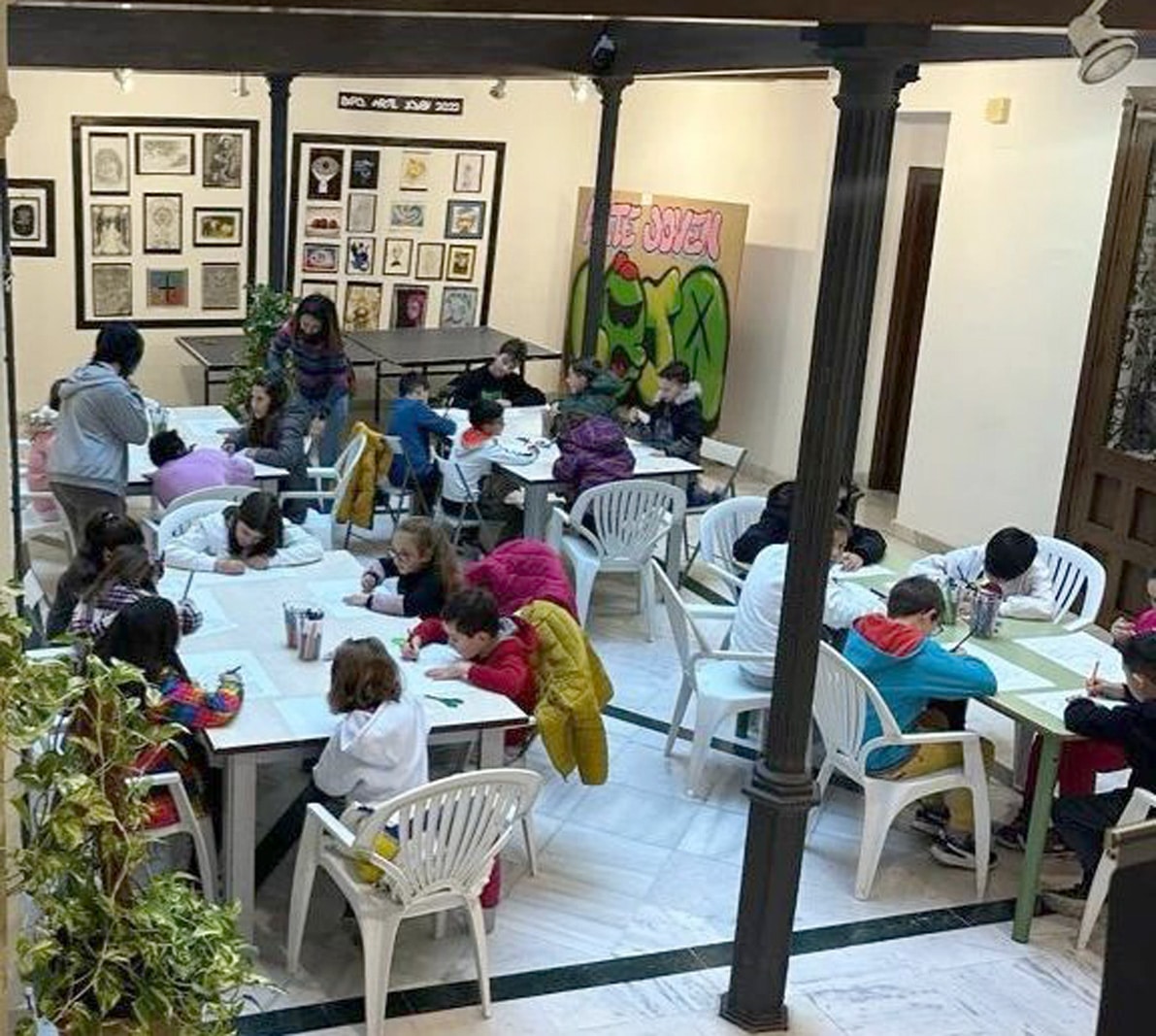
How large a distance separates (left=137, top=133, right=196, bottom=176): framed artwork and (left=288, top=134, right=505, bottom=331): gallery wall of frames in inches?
30.0

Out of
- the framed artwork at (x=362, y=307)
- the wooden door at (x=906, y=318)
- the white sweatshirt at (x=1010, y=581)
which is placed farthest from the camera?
the framed artwork at (x=362, y=307)

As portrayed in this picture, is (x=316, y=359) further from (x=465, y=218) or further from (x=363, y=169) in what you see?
(x=465, y=218)

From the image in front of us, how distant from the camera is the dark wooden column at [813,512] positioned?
3578 mm

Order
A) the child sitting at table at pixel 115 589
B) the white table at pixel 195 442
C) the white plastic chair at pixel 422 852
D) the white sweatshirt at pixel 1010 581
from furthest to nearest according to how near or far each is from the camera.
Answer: the white table at pixel 195 442
the white sweatshirt at pixel 1010 581
the child sitting at table at pixel 115 589
the white plastic chair at pixel 422 852

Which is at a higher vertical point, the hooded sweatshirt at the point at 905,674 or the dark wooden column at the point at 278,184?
the dark wooden column at the point at 278,184

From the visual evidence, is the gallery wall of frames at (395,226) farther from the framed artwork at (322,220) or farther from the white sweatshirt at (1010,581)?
the white sweatshirt at (1010,581)

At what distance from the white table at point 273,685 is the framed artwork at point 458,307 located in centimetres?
647

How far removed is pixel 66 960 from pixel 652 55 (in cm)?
633

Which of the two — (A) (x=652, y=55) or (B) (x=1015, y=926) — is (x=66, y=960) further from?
(A) (x=652, y=55)

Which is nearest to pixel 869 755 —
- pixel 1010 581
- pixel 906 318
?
pixel 1010 581

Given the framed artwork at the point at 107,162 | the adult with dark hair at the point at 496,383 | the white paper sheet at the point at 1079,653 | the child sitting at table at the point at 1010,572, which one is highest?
the framed artwork at the point at 107,162

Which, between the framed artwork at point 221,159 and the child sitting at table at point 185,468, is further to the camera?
the framed artwork at point 221,159

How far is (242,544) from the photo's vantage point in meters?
5.46

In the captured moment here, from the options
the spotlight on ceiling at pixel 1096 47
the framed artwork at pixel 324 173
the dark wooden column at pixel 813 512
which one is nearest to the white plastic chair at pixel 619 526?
the dark wooden column at pixel 813 512
